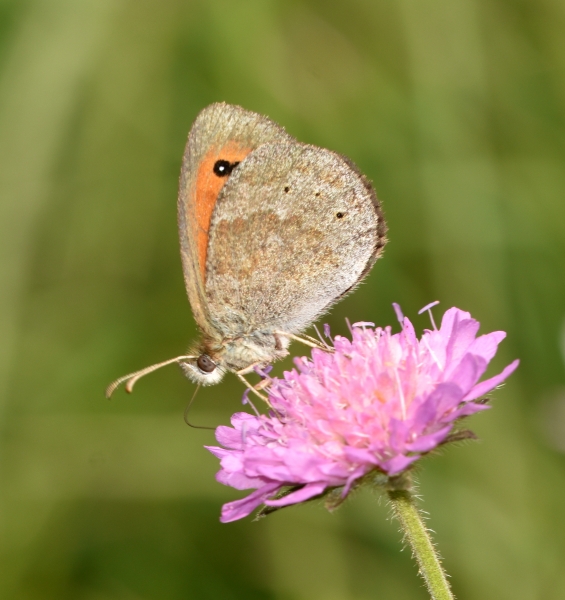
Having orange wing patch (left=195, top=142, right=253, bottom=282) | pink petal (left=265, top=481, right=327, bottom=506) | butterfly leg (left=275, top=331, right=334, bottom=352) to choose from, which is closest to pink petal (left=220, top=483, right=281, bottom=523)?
pink petal (left=265, top=481, right=327, bottom=506)

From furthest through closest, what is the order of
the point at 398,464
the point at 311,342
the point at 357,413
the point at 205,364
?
the point at 205,364, the point at 311,342, the point at 357,413, the point at 398,464

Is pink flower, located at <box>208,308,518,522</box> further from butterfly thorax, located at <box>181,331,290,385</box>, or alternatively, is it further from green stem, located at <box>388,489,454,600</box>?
butterfly thorax, located at <box>181,331,290,385</box>

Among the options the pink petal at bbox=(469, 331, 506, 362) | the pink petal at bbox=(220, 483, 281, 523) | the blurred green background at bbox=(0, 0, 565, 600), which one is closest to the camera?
the pink petal at bbox=(220, 483, 281, 523)

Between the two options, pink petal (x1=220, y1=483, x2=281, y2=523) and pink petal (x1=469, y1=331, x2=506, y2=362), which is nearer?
pink petal (x1=220, y1=483, x2=281, y2=523)

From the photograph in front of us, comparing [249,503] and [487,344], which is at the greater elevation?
[487,344]

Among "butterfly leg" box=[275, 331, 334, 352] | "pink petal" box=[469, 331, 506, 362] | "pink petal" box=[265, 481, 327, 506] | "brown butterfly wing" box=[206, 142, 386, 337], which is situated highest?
"brown butterfly wing" box=[206, 142, 386, 337]

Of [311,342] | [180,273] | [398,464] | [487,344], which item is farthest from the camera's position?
[180,273]

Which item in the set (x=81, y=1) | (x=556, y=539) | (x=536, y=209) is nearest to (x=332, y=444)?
(x=556, y=539)

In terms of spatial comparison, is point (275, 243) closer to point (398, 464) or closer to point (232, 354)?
point (232, 354)

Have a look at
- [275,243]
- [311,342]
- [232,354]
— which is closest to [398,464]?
[311,342]
